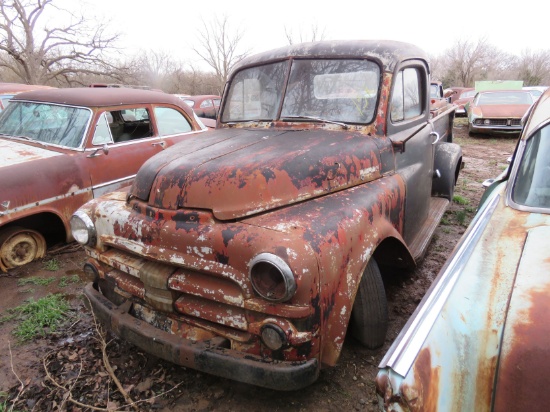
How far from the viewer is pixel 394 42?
10.2 ft

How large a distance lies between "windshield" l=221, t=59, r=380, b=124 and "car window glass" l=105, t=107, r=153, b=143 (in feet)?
7.22

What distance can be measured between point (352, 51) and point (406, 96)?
62 cm

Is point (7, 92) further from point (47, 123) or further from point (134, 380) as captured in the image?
point (134, 380)

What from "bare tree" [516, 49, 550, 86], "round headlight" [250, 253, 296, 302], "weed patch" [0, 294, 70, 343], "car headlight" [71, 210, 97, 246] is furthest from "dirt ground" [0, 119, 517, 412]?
"bare tree" [516, 49, 550, 86]

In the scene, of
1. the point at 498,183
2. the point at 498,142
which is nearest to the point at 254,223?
the point at 498,183

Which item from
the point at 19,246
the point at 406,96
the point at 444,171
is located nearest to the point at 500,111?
the point at 444,171

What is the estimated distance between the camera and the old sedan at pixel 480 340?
3.74ft

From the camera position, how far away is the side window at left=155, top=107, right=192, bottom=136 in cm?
501

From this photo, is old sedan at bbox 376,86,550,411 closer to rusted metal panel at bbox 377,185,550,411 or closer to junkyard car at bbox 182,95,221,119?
rusted metal panel at bbox 377,185,550,411

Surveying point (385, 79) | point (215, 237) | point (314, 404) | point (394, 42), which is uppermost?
point (394, 42)

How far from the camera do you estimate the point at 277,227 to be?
1.85 m

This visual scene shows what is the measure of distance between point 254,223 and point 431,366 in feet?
3.35

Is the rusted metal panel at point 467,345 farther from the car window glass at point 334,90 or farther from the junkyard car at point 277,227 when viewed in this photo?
the car window glass at point 334,90

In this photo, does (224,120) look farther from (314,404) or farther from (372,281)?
(314,404)
